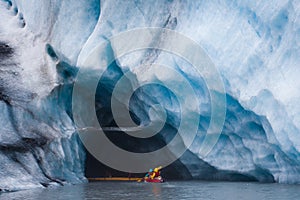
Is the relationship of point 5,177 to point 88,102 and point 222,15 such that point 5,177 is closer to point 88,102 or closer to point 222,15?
point 88,102

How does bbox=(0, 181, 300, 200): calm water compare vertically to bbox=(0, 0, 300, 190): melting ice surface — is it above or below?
below

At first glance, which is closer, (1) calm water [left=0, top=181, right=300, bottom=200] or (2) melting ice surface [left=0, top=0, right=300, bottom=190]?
(1) calm water [left=0, top=181, right=300, bottom=200]

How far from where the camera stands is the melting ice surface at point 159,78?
11.3 metres

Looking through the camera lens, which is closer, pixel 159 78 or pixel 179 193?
pixel 179 193

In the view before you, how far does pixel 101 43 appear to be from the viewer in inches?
513

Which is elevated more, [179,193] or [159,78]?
[159,78]

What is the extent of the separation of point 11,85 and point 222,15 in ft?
19.0

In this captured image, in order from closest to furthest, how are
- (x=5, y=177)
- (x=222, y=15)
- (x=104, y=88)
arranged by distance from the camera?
(x=5, y=177) < (x=222, y=15) < (x=104, y=88)

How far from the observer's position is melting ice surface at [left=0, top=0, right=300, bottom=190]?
11320 millimetres

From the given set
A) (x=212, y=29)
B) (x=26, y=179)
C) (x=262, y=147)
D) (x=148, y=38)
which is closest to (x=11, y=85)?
(x=26, y=179)

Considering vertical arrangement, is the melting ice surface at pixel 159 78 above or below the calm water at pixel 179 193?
above

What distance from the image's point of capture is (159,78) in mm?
12828

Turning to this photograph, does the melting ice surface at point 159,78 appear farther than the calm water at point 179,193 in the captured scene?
Yes

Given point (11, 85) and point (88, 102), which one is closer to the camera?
point (11, 85)
